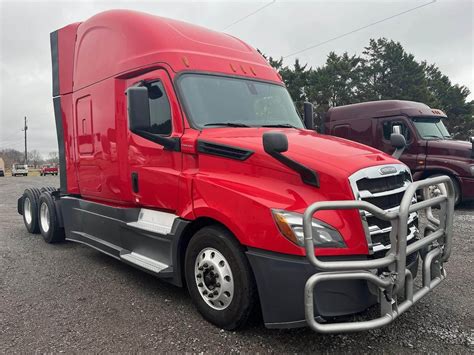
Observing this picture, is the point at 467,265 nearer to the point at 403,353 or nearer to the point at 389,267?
the point at 403,353

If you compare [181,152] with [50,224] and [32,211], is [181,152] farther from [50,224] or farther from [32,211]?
[32,211]

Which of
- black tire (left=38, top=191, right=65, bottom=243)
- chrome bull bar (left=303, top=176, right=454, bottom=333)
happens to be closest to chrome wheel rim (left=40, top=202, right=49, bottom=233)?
black tire (left=38, top=191, right=65, bottom=243)

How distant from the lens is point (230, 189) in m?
3.22

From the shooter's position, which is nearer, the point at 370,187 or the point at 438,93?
the point at 370,187

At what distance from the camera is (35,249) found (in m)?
6.46

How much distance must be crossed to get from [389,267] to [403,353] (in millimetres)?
786

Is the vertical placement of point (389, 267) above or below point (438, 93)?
below

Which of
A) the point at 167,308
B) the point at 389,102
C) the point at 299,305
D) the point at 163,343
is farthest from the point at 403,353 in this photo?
the point at 389,102

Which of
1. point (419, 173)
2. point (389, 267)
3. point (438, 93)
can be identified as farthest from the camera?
point (438, 93)

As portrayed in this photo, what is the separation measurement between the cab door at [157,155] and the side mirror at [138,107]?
0.08 metres

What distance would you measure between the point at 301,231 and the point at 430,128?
927 cm

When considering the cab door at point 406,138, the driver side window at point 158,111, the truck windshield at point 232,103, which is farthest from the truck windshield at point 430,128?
the driver side window at point 158,111

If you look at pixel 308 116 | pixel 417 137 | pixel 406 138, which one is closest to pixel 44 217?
pixel 308 116

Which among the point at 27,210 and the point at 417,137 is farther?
the point at 417,137
